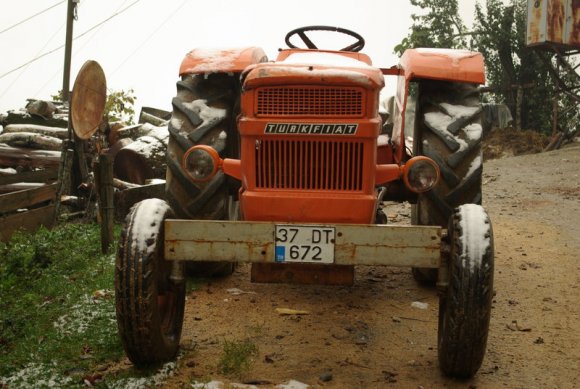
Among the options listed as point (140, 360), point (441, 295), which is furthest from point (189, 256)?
point (441, 295)

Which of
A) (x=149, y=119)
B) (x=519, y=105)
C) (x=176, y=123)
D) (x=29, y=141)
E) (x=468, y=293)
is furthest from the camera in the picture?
(x=519, y=105)

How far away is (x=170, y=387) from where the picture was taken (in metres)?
3.78

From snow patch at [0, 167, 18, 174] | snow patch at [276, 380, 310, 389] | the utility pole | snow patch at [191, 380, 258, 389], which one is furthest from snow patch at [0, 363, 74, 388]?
the utility pole

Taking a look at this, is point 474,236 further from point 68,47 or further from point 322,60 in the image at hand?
point 68,47

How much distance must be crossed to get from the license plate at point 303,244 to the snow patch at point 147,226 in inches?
26.5

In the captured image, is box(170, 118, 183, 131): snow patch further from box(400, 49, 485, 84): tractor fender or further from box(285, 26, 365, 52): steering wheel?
box(400, 49, 485, 84): tractor fender

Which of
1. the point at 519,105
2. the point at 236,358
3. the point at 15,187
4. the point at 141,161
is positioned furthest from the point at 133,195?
the point at 519,105

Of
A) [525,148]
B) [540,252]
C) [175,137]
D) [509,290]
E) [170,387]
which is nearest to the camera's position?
[170,387]

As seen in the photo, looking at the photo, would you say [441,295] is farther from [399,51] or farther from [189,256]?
[399,51]

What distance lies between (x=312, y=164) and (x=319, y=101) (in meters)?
0.36

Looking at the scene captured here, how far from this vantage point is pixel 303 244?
3.78 meters

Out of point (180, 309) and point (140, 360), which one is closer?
point (140, 360)

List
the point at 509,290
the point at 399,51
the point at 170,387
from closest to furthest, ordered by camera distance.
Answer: the point at 170,387, the point at 509,290, the point at 399,51

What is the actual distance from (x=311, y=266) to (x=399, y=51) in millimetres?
20148
